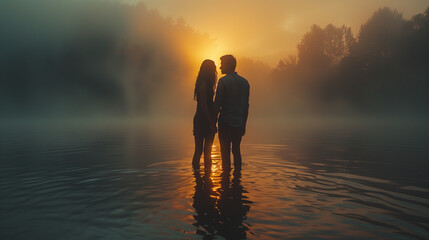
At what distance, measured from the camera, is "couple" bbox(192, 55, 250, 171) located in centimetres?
718

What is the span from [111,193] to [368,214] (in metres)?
4.92

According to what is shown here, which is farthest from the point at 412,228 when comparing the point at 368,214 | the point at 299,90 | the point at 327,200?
the point at 299,90

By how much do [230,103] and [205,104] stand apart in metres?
0.68

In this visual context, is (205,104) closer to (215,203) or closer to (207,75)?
(207,75)

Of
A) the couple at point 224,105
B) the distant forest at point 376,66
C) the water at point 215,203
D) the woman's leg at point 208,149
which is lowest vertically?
the water at point 215,203

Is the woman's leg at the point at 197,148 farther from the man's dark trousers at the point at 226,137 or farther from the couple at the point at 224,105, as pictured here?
the man's dark trousers at the point at 226,137

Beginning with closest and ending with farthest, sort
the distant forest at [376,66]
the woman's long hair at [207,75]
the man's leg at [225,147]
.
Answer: the man's leg at [225,147], the woman's long hair at [207,75], the distant forest at [376,66]

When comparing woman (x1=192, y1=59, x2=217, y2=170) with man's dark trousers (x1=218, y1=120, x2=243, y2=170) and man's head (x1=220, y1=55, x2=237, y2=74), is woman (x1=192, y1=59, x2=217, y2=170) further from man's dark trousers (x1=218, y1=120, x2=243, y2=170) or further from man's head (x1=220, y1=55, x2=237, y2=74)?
man's head (x1=220, y1=55, x2=237, y2=74)

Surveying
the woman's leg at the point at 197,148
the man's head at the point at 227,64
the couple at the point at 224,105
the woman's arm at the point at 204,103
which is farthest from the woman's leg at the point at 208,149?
the man's head at the point at 227,64

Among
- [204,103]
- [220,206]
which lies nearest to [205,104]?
A: [204,103]

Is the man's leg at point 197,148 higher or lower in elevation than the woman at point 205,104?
lower

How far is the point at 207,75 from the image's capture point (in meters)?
7.69

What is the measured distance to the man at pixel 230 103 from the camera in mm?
7145

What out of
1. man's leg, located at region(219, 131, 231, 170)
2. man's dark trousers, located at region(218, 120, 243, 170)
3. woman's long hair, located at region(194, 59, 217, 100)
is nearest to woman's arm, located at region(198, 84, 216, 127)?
woman's long hair, located at region(194, 59, 217, 100)
